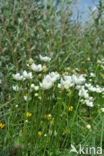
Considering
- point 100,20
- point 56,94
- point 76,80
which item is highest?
point 100,20

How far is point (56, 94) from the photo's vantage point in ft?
7.25

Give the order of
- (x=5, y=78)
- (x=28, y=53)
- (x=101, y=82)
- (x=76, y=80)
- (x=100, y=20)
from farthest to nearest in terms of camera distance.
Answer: (x=101, y=82), (x=100, y=20), (x=28, y=53), (x=5, y=78), (x=76, y=80)

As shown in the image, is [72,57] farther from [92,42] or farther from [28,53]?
[28,53]

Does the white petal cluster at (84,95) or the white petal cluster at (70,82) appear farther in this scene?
the white petal cluster at (84,95)

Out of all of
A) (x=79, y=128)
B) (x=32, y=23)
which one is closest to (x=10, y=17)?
(x=32, y=23)

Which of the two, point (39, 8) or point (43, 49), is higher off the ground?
point (39, 8)

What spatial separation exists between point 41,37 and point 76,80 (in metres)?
0.95

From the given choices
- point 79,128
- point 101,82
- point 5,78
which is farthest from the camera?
point 101,82

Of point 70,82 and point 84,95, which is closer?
point 70,82

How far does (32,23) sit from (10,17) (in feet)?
0.78

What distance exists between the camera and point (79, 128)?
5.64ft

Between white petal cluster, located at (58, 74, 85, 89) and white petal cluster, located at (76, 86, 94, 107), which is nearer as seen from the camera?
white petal cluster, located at (58, 74, 85, 89)

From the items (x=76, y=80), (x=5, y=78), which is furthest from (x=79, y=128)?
(x=5, y=78)

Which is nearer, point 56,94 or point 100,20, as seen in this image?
point 56,94
